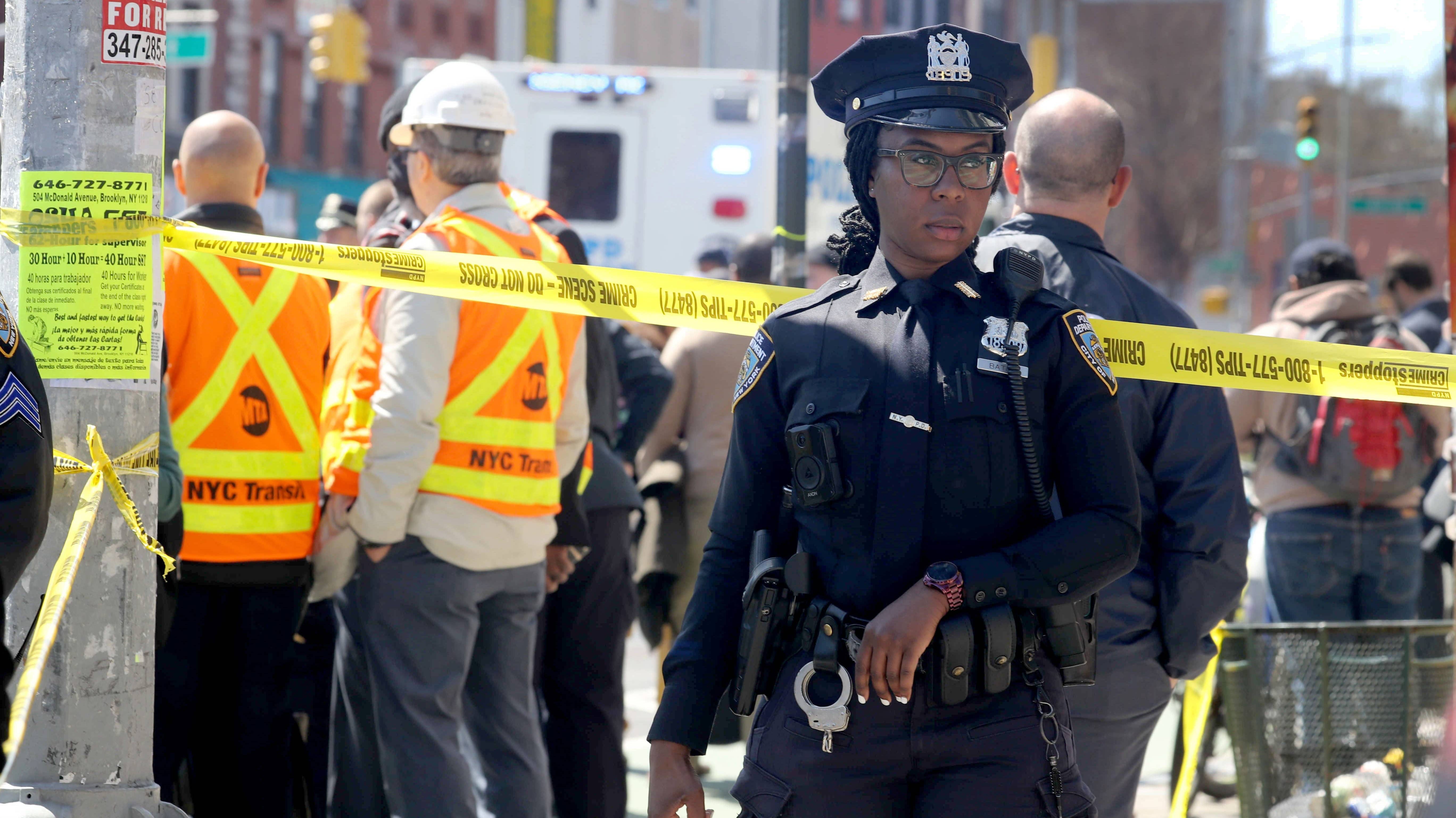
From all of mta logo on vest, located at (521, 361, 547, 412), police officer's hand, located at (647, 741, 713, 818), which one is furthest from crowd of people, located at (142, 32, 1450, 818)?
police officer's hand, located at (647, 741, 713, 818)

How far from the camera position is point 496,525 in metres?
4.44

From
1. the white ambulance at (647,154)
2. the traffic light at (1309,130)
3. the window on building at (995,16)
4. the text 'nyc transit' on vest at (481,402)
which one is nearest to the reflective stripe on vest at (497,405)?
the text 'nyc transit' on vest at (481,402)

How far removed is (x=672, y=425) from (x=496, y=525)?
2.07 m

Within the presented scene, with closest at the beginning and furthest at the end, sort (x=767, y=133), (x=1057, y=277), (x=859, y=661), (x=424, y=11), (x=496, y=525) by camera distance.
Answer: (x=859, y=661) → (x=1057, y=277) → (x=496, y=525) → (x=767, y=133) → (x=424, y=11)

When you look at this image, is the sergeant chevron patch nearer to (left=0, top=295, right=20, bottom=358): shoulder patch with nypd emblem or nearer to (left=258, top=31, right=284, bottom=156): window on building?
(left=0, top=295, right=20, bottom=358): shoulder patch with nypd emblem

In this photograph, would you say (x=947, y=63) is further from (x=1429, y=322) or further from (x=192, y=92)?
(x=192, y=92)

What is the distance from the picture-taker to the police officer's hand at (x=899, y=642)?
2.48m

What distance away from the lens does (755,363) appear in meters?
2.82

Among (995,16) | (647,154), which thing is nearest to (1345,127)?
(995,16)

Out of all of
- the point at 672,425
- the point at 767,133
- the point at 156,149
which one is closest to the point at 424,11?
the point at 767,133

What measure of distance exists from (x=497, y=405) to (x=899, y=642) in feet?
7.22

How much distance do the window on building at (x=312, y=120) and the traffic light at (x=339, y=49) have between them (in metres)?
18.4

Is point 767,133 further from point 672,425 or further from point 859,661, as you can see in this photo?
point 859,661

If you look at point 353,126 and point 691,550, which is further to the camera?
point 353,126
